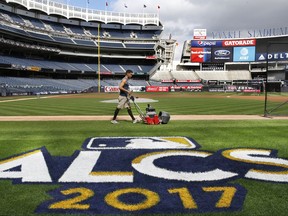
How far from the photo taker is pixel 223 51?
78875 mm

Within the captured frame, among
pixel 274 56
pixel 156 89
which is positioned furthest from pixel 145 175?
pixel 274 56

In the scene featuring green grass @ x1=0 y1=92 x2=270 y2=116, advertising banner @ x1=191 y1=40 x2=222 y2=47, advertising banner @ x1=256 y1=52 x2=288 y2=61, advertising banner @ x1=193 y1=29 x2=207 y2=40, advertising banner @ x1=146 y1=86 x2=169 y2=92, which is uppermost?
advertising banner @ x1=193 y1=29 x2=207 y2=40

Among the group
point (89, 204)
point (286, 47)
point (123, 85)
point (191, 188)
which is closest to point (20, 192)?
point (89, 204)

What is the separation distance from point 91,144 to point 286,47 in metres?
84.9

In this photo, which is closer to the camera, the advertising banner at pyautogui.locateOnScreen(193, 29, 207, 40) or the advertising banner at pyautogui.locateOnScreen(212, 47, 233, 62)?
the advertising banner at pyautogui.locateOnScreen(212, 47, 233, 62)

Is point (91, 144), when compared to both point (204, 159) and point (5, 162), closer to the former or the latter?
point (5, 162)

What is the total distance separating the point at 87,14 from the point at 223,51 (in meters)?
43.6

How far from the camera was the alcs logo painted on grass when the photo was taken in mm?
3363

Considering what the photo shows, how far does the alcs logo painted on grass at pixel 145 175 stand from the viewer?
11.0 feet

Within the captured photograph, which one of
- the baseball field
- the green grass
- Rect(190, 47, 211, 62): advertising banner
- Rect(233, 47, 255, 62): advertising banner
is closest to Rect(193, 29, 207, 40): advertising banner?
Rect(190, 47, 211, 62): advertising banner

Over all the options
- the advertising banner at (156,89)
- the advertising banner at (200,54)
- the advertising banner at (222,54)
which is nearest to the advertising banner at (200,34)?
the advertising banner at (200,54)

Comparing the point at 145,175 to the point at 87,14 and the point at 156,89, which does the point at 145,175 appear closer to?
the point at 156,89

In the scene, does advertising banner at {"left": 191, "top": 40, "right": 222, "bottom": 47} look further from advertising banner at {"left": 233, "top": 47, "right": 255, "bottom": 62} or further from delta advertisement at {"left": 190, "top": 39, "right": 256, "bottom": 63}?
advertising banner at {"left": 233, "top": 47, "right": 255, "bottom": 62}

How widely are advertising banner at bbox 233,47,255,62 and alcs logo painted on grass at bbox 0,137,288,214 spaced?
7830 centimetres
